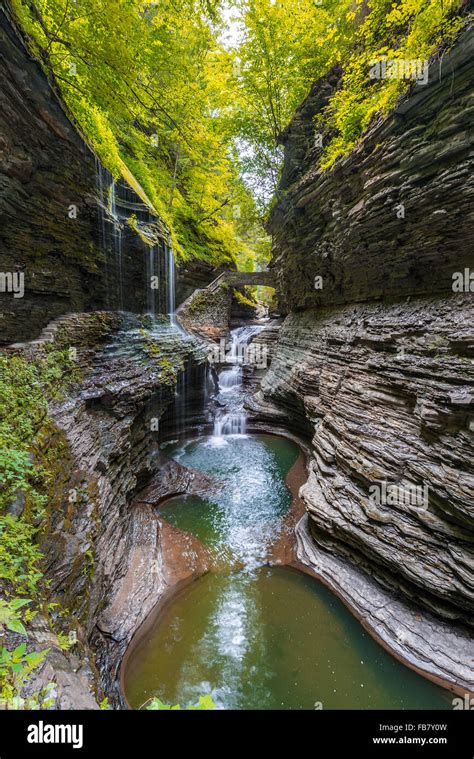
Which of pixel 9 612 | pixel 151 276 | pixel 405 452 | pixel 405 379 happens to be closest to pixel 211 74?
pixel 151 276

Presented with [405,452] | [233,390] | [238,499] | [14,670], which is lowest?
[238,499]

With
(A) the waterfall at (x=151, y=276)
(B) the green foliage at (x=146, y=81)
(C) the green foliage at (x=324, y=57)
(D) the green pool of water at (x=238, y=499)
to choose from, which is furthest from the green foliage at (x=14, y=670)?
(A) the waterfall at (x=151, y=276)

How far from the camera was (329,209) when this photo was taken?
9695 millimetres

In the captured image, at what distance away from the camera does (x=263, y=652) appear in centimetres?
506

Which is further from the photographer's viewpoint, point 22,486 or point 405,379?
point 405,379

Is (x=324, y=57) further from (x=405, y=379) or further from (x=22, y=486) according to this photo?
(x=22, y=486)

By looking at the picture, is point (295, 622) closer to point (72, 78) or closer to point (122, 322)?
point (122, 322)

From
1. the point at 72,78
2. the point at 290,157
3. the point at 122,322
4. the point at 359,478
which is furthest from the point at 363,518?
the point at 290,157

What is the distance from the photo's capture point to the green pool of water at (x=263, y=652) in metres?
4.42

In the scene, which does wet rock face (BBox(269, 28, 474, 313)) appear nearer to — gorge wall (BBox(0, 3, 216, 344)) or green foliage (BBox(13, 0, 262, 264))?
green foliage (BBox(13, 0, 262, 264))

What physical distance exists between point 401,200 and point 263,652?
390 inches

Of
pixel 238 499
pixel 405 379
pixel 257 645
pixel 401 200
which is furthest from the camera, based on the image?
pixel 238 499

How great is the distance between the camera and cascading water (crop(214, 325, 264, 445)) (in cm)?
1483

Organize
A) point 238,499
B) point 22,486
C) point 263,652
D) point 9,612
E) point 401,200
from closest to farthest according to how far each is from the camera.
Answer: point 9,612 → point 22,486 → point 263,652 → point 401,200 → point 238,499
